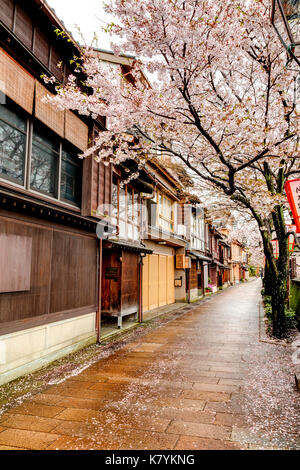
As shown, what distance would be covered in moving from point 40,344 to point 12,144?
4600 millimetres

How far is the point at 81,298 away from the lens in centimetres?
848

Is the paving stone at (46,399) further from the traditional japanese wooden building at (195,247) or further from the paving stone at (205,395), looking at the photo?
the traditional japanese wooden building at (195,247)

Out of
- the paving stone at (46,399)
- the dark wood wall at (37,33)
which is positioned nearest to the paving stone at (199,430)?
the paving stone at (46,399)

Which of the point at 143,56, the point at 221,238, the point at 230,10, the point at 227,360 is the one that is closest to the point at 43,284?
the point at 227,360

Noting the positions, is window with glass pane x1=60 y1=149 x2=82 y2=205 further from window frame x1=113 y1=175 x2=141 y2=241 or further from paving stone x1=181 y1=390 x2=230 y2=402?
paving stone x1=181 y1=390 x2=230 y2=402

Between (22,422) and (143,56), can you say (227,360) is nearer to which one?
(22,422)

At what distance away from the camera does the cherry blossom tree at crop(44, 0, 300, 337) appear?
Result: 589 centimetres

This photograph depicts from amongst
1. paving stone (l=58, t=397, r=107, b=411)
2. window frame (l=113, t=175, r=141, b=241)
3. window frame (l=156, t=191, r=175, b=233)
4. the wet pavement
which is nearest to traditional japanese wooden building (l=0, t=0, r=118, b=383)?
the wet pavement

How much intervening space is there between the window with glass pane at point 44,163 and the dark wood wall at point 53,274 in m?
1.12

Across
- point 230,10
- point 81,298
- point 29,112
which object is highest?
point 230,10

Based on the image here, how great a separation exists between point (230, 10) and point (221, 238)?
3445 cm

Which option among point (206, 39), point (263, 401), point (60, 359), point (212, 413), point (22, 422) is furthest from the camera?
point (60, 359)

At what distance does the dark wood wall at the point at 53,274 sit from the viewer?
6020mm

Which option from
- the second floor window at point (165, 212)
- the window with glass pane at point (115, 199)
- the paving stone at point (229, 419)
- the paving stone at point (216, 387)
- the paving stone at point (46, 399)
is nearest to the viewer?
the paving stone at point (229, 419)
